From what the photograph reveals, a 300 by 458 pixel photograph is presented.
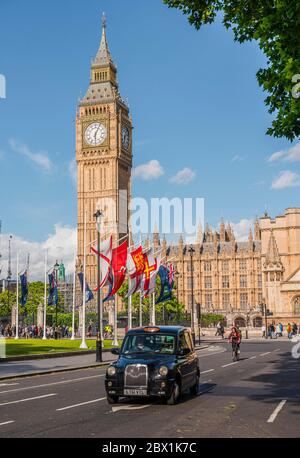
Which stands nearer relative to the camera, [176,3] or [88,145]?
[176,3]

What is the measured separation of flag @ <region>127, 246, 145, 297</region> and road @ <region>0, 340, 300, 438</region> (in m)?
18.7

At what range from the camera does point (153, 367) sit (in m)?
13.0

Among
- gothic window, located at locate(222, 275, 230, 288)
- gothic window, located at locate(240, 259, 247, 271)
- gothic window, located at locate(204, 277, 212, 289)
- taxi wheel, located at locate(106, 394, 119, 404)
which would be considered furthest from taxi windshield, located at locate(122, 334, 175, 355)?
gothic window, located at locate(204, 277, 212, 289)

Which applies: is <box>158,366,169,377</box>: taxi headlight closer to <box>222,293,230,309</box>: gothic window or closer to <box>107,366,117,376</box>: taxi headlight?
<box>107,366,117,376</box>: taxi headlight

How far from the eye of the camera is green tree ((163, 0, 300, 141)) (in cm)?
1291

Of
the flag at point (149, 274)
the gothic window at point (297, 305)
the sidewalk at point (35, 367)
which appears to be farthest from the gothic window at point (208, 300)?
the sidewalk at point (35, 367)

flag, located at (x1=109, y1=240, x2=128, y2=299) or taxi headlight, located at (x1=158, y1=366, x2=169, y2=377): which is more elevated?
flag, located at (x1=109, y1=240, x2=128, y2=299)

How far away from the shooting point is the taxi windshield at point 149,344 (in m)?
14.0

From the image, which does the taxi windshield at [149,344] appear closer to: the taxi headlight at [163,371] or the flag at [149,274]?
the taxi headlight at [163,371]

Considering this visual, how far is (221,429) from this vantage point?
1024 centimetres

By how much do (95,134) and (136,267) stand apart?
89.8 metres
